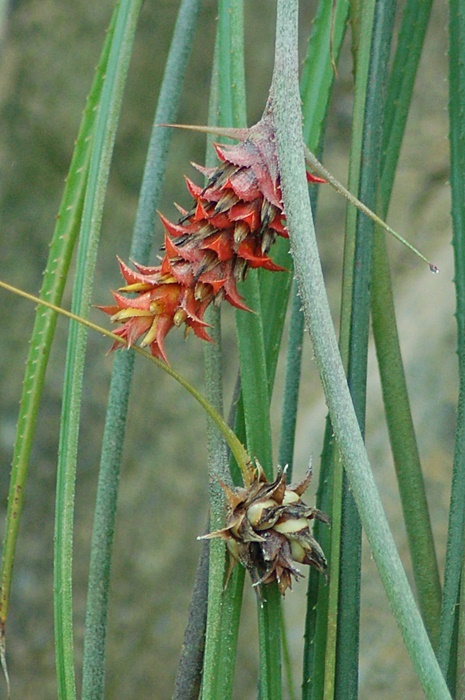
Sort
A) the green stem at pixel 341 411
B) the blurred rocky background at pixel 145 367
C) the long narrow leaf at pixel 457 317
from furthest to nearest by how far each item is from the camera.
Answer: the blurred rocky background at pixel 145 367, the long narrow leaf at pixel 457 317, the green stem at pixel 341 411

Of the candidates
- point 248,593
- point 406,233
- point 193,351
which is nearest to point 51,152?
point 193,351

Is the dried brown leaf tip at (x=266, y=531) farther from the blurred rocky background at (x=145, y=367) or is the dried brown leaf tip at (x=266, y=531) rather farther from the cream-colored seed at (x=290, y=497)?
the blurred rocky background at (x=145, y=367)

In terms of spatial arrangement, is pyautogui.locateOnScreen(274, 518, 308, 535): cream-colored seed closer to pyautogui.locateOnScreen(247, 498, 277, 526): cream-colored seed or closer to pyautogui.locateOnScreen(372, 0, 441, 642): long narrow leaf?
pyautogui.locateOnScreen(247, 498, 277, 526): cream-colored seed

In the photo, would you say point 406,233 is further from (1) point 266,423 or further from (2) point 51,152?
(1) point 266,423

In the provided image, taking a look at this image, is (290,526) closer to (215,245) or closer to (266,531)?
(266,531)

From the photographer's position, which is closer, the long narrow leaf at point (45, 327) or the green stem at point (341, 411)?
the green stem at point (341, 411)

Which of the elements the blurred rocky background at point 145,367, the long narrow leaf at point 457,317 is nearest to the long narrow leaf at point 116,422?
the long narrow leaf at point 457,317
